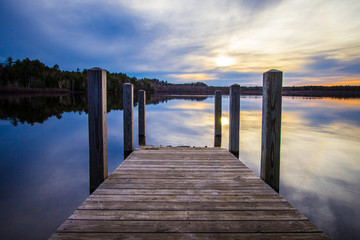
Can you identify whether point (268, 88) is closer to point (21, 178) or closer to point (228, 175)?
point (228, 175)

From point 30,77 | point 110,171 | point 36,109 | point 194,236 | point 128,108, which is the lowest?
point 110,171

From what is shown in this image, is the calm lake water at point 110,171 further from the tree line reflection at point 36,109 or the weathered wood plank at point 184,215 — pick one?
the tree line reflection at point 36,109

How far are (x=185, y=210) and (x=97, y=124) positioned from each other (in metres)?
1.69

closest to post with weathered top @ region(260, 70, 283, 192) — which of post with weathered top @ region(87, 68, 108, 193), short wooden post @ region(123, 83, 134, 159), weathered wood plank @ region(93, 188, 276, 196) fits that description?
weathered wood plank @ region(93, 188, 276, 196)

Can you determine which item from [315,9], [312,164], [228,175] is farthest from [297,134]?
[228,175]

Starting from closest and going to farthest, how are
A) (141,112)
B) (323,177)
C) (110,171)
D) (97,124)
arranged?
(97,124), (323,177), (110,171), (141,112)

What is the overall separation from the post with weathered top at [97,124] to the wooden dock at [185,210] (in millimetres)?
202

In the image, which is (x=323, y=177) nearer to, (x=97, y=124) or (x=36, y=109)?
(x=97, y=124)

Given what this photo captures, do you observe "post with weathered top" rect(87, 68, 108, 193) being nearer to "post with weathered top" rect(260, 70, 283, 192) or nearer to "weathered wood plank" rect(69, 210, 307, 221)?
"weathered wood plank" rect(69, 210, 307, 221)

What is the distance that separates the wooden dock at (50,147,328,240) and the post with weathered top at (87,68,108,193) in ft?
0.66

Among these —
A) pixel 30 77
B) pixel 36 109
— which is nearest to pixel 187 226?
pixel 36 109

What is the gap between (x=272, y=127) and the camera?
2.96 m

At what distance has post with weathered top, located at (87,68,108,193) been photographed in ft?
9.37

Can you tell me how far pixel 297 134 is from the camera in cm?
1070
